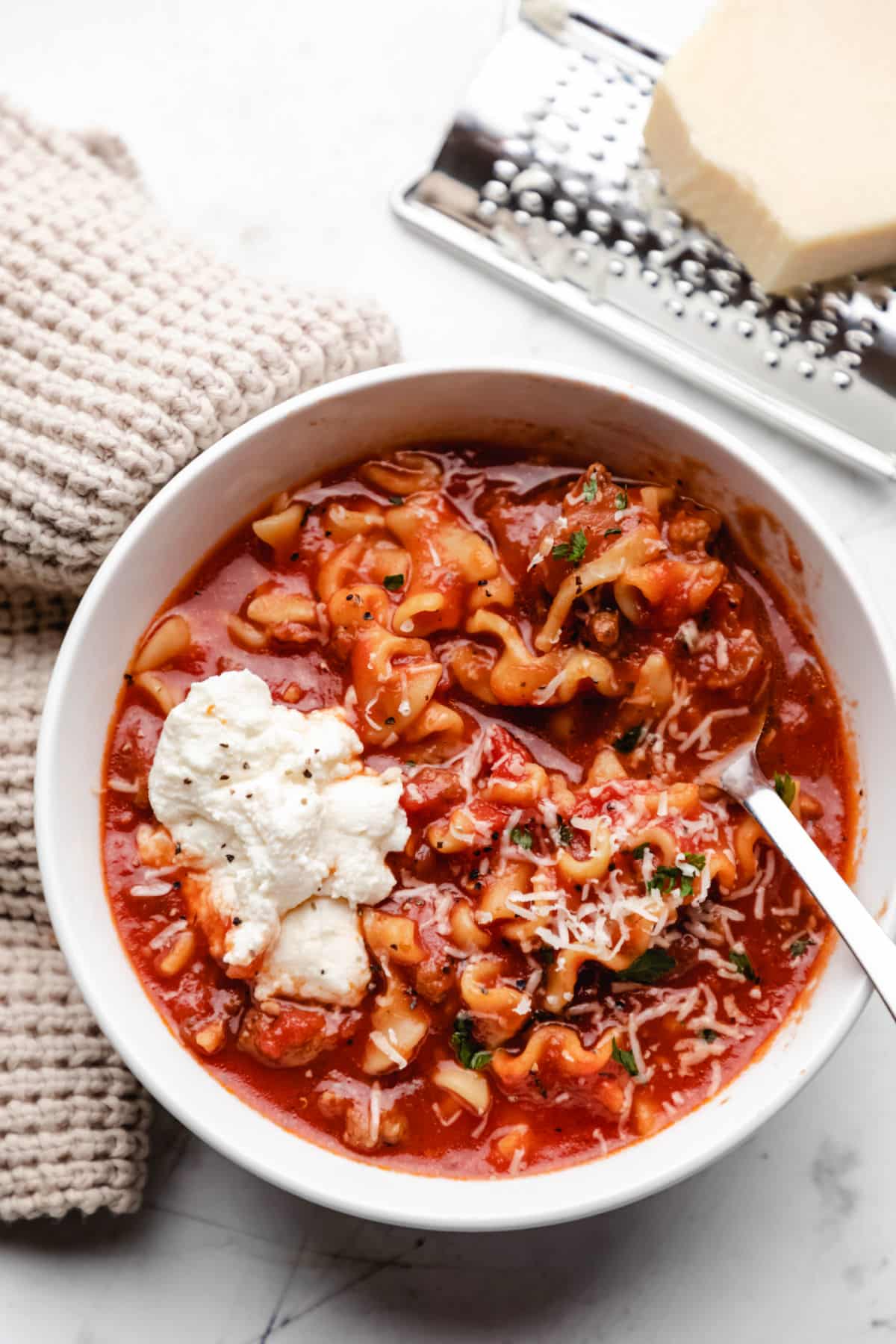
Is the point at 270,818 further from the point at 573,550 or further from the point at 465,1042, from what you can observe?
the point at 573,550

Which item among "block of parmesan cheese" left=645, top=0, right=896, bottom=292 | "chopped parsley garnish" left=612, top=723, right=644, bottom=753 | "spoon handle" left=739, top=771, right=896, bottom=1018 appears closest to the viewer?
"spoon handle" left=739, top=771, right=896, bottom=1018

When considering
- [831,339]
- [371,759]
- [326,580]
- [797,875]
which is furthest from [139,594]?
[831,339]

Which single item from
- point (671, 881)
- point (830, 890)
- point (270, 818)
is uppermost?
point (830, 890)

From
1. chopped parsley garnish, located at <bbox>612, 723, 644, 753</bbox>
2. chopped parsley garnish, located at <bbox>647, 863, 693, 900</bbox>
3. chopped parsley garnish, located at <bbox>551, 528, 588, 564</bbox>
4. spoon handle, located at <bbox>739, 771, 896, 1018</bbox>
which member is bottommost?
chopped parsley garnish, located at <bbox>647, 863, 693, 900</bbox>

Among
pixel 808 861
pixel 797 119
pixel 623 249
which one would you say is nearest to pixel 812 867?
pixel 808 861

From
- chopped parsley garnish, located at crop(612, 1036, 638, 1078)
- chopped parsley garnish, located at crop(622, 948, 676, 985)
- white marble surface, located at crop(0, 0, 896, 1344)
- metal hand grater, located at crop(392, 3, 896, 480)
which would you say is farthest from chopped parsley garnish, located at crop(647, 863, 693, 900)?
metal hand grater, located at crop(392, 3, 896, 480)

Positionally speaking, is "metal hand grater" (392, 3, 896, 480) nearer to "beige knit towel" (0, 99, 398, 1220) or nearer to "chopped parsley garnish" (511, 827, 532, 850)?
"beige knit towel" (0, 99, 398, 1220)
